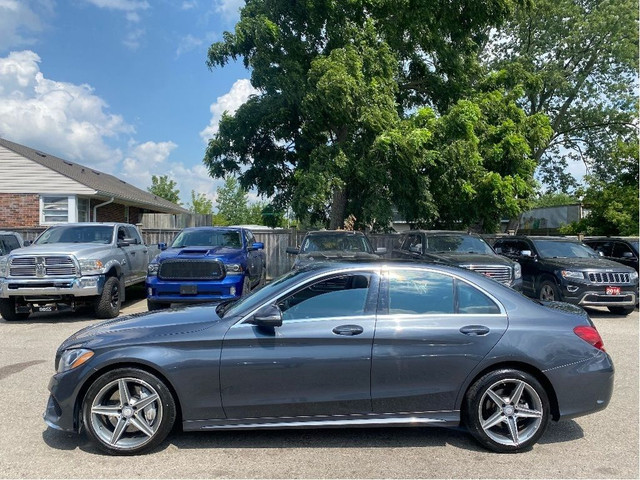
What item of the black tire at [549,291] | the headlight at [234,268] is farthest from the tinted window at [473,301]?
the black tire at [549,291]

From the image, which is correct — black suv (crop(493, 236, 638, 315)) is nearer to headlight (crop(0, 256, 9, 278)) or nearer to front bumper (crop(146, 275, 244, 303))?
front bumper (crop(146, 275, 244, 303))

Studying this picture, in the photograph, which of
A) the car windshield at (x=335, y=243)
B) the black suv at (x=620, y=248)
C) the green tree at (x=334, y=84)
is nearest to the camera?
the car windshield at (x=335, y=243)

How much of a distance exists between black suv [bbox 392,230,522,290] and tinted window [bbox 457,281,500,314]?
231 inches

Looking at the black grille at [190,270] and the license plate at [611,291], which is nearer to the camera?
the black grille at [190,270]

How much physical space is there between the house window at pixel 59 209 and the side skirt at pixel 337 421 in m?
19.0

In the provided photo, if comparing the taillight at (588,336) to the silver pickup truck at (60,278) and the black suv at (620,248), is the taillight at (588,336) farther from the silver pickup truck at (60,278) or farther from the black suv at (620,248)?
the black suv at (620,248)

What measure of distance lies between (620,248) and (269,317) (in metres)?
13.7

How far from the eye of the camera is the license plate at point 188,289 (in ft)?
31.1

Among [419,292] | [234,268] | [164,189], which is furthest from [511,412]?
[164,189]

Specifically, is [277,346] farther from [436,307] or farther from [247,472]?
[436,307]

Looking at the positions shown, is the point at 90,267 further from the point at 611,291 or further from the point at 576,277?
the point at 611,291

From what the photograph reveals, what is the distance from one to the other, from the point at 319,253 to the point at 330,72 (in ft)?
19.8

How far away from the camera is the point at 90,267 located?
9.73 meters

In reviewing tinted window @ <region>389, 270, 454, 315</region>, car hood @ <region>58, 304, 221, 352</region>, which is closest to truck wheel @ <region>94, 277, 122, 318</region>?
car hood @ <region>58, 304, 221, 352</region>
